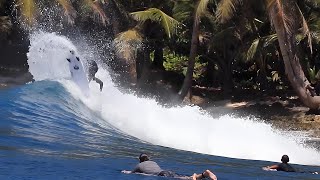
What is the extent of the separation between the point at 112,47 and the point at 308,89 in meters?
11.0

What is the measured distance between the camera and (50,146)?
13.1 meters

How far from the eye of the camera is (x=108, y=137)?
52.0ft

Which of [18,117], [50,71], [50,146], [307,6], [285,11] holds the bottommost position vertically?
[50,146]

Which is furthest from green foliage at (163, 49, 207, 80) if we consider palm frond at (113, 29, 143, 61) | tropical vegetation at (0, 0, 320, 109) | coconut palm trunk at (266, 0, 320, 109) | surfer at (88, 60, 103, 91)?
surfer at (88, 60, 103, 91)

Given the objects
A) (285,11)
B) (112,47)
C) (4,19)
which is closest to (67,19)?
(112,47)

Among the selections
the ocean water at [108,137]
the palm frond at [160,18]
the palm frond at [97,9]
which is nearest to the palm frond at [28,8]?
the ocean water at [108,137]

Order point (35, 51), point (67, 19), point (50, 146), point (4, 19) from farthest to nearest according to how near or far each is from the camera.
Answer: point (4, 19) → point (67, 19) → point (35, 51) → point (50, 146)

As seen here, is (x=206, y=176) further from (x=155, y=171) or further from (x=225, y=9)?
(x=225, y=9)

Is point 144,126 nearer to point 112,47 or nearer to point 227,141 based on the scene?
point 227,141

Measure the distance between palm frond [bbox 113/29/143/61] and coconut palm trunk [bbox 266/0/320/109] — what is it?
7.27m

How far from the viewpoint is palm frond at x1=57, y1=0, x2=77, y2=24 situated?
1166 inches

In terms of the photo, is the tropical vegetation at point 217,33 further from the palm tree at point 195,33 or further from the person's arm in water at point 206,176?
the person's arm in water at point 206,176

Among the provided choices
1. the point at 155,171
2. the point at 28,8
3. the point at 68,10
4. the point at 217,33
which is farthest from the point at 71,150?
the point at 217,33

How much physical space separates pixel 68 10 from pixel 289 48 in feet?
34.6
